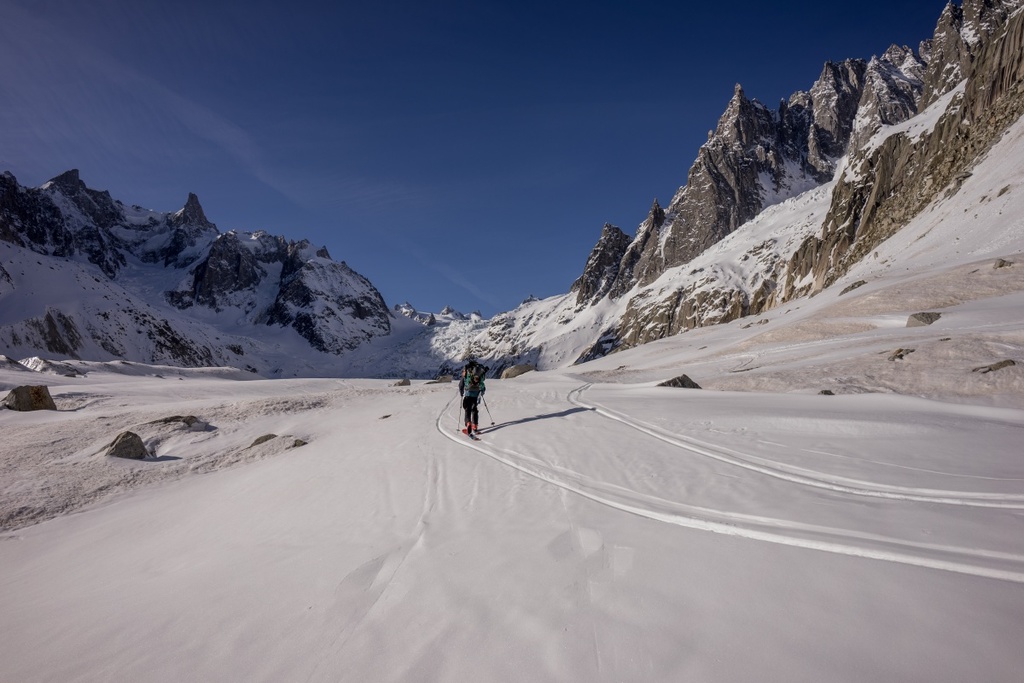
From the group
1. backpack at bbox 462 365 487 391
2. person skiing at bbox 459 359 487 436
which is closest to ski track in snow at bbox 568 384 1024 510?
person skiing at bbox 459 359 487 436

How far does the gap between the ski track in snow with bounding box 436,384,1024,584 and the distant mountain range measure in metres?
51.3

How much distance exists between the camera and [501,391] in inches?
819

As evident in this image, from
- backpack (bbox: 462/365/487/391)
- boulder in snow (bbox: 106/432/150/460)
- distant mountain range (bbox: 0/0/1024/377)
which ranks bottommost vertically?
boulder in snow (bbox: 106/432/150/460)

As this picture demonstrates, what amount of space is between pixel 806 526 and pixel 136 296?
5525 inches

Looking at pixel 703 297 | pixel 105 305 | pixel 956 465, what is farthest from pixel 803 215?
pixel 105 305

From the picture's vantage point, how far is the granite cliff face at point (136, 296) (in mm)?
60656

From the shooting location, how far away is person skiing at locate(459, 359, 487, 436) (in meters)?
11.5

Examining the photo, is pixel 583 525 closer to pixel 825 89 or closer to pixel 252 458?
pixel 252 458

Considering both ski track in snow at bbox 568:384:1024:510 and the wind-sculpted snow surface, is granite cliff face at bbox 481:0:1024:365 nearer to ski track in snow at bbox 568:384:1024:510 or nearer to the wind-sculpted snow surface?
ski track in snow at bbox 568:384:1024:510

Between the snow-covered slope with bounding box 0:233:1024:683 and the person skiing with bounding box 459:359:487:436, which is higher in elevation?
the person skiing with bounding box 459:359:487:436

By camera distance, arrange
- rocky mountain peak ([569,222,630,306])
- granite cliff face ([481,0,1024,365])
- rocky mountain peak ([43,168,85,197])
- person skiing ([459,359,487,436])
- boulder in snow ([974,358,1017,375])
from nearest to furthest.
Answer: boulder in snow ([974,358,1017,375]) → person skiing ([459,359,487,436]) → granite cliff face ([481,0,1024,365]) → rocky mountain peak ([569,222,630,306]) → rocky mountain peak ([43,168,85,197])

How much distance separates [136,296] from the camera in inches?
4247

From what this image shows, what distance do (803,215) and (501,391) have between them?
345 feet

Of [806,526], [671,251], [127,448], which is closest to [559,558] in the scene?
[806,526]
